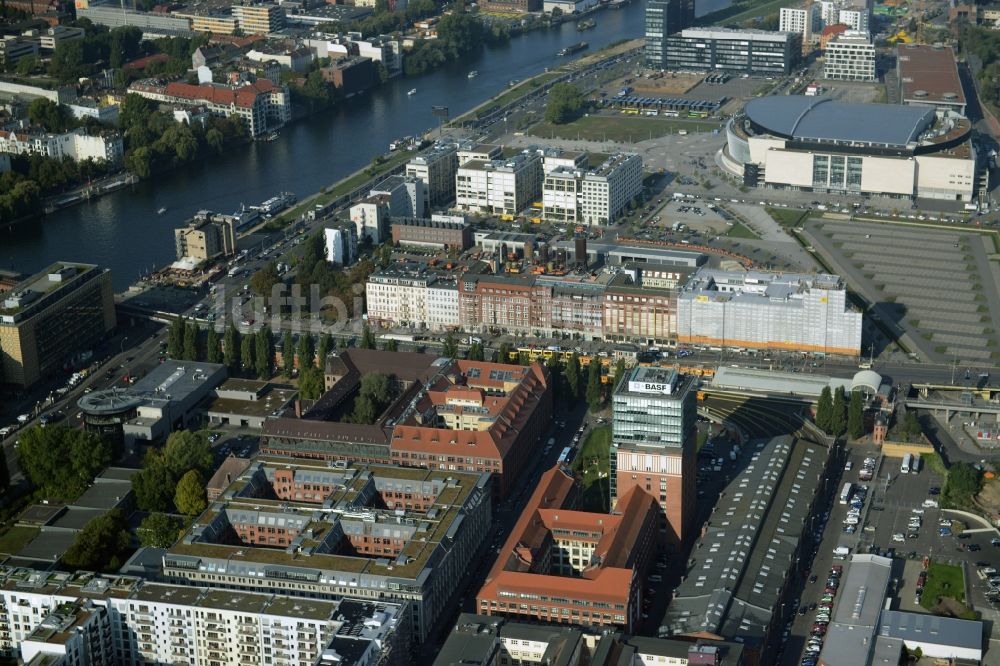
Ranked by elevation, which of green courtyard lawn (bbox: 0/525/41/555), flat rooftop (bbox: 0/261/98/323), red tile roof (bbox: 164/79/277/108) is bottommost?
green courtyard lawn (bbox: 0/525/41/555)

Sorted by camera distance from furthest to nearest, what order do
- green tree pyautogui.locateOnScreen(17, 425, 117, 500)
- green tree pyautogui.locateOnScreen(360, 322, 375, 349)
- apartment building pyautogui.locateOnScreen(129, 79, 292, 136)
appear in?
apartment building pyautogui.locateOnScreen(129, 79, 292, 136)
green tree pyautogui.locateOnScreen(360, 322, 375, 349)
green tree pyautogui.locateOnScreen(17, 425, 117, 500)

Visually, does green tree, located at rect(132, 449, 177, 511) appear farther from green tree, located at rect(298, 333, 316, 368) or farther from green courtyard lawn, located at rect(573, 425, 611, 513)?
green courtyard lawn, located at rect(573, 425, 611, 513)

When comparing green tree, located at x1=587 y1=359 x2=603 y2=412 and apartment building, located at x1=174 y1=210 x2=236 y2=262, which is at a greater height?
apartment building, located at x1=174 y1=210 x2=236 y2=262

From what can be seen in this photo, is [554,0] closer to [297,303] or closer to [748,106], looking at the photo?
[748,106]

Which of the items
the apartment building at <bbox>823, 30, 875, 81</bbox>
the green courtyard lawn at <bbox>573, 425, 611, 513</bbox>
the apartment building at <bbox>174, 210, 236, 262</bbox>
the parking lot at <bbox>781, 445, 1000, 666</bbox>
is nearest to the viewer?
the parking lot at <bbox>781, 445, 1000, 666</bbox>

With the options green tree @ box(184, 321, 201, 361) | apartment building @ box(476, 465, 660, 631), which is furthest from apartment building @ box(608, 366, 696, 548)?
green tree @ box(184, 321, 201, 361)

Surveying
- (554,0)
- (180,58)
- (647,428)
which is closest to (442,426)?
(647,428)

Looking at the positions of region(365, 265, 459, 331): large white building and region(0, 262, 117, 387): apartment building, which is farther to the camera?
region(365, 265, 459, 331): large white building
